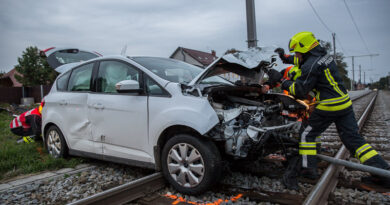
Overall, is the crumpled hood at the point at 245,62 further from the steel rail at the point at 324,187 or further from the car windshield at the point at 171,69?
the steel rail at the point at 324,187

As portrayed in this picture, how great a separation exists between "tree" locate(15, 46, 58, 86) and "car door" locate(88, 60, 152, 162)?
32.6m

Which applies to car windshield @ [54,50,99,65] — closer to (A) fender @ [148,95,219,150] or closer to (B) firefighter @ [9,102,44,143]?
(B) firefighter @ [9,102,44,143]

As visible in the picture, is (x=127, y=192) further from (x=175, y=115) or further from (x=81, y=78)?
(x=81, y=78)

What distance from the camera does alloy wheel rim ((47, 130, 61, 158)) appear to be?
203 inches

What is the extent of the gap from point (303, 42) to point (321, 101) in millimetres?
797

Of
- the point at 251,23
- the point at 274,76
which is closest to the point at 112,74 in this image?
the point at 274,76

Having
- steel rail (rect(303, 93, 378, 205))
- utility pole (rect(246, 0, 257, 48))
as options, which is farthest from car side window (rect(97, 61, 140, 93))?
utility pole (rect(246, 0, 257, 48))

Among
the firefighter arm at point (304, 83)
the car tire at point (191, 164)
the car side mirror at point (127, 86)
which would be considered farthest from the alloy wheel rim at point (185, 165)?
the firefighter arm at point (304, 83)

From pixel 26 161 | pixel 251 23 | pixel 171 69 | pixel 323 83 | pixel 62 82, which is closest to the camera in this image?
pixel 323 83

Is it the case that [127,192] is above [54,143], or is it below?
below

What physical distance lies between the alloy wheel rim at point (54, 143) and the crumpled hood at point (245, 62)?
9.72 ft

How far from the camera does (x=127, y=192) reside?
11.1 ft

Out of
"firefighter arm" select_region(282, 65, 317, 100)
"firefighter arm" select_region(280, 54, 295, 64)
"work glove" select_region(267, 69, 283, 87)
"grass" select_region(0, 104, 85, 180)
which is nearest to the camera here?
"firefighter arm" select_region(282, 65, 317, 100)

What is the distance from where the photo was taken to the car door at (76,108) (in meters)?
4.55
